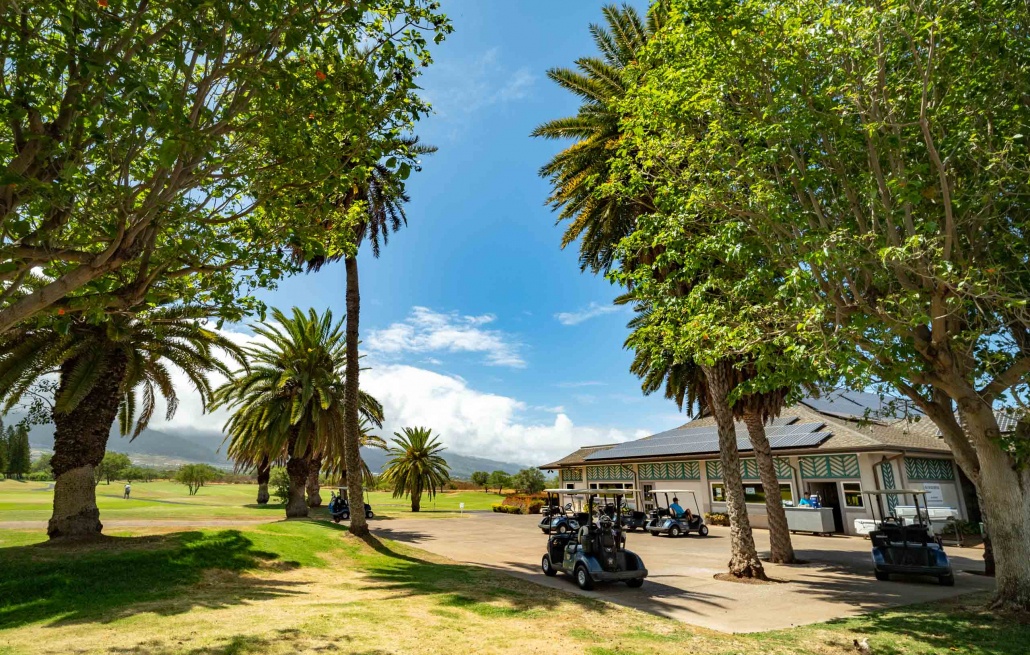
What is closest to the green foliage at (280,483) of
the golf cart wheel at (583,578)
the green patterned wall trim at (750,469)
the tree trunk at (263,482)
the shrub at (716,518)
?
the tree trunk at (263,482)

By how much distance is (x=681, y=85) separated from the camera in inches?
375

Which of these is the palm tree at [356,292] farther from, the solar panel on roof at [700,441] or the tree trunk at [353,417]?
the solar panel on roof at [700,441]

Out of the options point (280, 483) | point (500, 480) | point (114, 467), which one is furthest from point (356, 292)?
point (114, 467)

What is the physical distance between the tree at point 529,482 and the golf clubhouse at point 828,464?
111 feet

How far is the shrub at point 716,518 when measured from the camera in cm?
2981

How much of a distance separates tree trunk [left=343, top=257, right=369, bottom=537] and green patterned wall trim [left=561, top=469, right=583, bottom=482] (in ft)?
83.9

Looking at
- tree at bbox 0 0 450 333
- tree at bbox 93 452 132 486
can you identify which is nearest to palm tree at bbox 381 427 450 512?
tree at bbox 0 0 450 333

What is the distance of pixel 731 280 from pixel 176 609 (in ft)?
40.0

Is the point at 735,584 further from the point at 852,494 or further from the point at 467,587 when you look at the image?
the point at 852,494

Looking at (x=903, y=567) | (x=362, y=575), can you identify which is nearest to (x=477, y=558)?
(x=362, y=575)

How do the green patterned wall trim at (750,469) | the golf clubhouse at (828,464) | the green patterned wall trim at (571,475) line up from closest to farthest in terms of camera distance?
the golf clubhouse at (828,464) < the green patterned wall trim at (750,469) < the green patterned wall trim at (571,475)

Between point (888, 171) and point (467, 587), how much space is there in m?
11.3

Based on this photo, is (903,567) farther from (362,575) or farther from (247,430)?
(247,430)

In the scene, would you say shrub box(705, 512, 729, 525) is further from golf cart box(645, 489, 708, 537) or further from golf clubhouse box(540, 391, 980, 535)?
golf cart box(645, 489, 708, 537)
